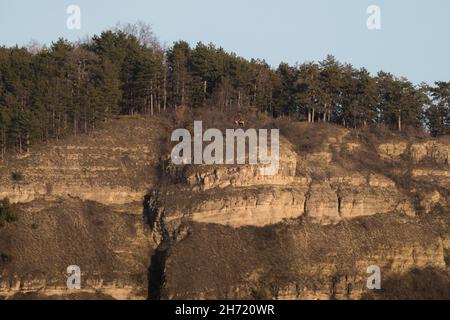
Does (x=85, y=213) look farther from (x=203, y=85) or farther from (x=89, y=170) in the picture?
(x=203, y=85)

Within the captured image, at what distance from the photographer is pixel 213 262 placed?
101 meters

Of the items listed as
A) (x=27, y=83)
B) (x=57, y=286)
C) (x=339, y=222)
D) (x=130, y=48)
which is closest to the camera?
(x=57, y=286)

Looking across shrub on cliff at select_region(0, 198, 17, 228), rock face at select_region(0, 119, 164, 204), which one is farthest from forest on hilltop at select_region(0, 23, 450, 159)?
shrub on cliff at select_region(0, 198, 17, 228)

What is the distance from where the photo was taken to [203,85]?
118m

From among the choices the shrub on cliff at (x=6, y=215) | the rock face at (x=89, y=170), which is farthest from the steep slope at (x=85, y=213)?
the shrub on cliff at (x=6, y=215)

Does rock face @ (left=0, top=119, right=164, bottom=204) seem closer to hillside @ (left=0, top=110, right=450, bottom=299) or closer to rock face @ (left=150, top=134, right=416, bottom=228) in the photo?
hillside @ (left=0, top=110, right=450, bottom=299)

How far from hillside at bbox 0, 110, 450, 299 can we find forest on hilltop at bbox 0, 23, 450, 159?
386 cm

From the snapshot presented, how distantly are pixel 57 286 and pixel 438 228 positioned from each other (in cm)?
2333

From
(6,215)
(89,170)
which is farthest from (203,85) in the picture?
(6,215)

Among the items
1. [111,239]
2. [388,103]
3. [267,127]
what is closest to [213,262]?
[111,239]

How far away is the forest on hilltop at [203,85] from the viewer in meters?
114

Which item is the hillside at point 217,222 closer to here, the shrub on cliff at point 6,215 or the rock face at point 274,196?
the rock face at point 274,196

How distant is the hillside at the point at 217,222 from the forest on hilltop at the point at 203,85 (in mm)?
3861

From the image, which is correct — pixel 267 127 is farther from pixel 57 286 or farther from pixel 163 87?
Answer: pixel 57 286
